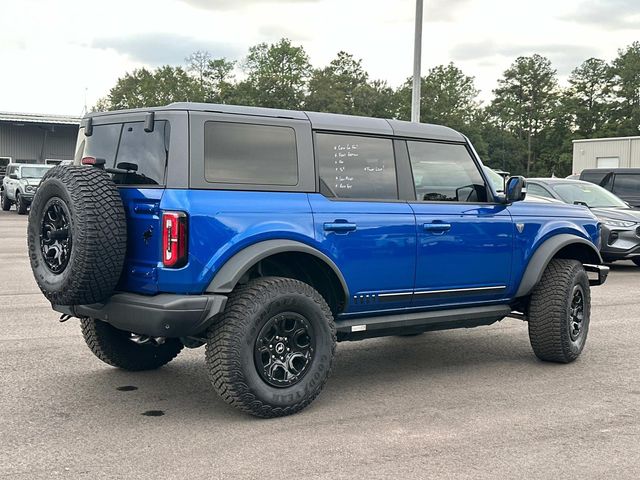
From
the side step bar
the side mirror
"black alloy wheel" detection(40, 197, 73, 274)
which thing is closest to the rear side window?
"black alloy wheel" detection(40, 197, 73, 274)

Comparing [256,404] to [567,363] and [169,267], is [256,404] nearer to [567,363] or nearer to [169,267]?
[169,267]

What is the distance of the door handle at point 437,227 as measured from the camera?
566 centimetres

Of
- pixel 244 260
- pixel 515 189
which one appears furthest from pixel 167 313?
pixel 515 189

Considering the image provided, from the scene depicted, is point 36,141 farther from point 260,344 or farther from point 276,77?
point 260,344

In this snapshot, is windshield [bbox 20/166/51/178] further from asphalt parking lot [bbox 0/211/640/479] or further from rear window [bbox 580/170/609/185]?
asphalt parking lot [bbox 0/211/640/479]

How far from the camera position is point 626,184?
1689 cm

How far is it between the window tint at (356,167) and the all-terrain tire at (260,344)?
2.70 feet

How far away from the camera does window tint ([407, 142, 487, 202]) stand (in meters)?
5.88

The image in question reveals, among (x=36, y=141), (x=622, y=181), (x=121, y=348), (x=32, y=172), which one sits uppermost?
(x=36, y=141)

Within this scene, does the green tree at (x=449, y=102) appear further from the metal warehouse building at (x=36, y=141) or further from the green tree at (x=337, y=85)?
the metal warehouse building at (x=36, y=141)

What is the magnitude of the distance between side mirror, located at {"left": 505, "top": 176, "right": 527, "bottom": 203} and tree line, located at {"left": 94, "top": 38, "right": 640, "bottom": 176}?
69.0 meters

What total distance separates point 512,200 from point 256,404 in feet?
9.31

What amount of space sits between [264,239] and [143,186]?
831 mm

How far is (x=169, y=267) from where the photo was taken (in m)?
4.59
